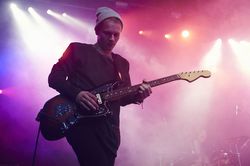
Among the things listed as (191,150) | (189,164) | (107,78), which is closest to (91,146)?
(107,78)

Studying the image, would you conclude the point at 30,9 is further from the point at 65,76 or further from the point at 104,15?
the point at 65,76

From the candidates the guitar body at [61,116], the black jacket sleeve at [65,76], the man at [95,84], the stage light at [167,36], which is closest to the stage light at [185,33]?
the stage light at [167,36]

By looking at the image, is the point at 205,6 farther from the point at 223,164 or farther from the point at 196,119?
the point at 223,164

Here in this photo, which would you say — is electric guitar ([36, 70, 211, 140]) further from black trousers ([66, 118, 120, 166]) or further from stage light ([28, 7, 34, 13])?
stage light ([28, 7, 34, 13])

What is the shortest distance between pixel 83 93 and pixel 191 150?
6416mm

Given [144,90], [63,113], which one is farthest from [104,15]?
[63,113]

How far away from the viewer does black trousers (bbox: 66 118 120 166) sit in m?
2.52

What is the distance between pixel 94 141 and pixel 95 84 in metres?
0.55

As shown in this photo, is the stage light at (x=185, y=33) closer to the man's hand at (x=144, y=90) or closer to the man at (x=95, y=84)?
the man at (x=95, y=84)

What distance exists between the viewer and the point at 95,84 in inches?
111

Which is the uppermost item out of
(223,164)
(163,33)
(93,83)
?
(163,33)

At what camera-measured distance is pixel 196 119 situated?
10297 mm

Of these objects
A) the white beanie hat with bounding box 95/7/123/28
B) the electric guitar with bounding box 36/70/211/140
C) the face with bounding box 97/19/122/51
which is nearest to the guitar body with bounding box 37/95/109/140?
the electric guitar with bounding box 36/70/211/140

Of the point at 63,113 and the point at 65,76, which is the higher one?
the point at 65,76
